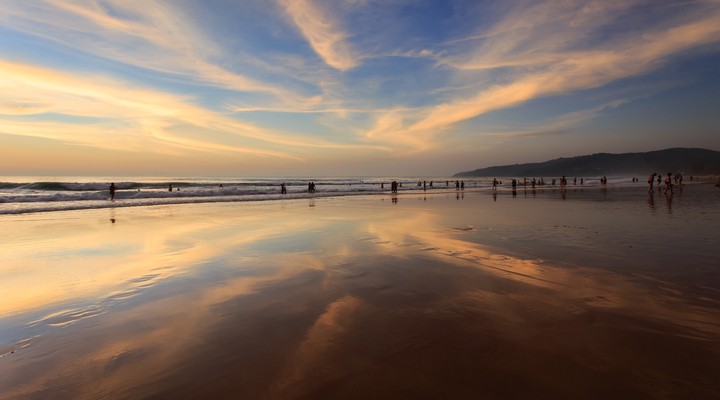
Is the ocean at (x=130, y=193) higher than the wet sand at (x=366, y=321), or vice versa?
the ocean at (x=130, y=193)

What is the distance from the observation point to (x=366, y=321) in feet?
16.7

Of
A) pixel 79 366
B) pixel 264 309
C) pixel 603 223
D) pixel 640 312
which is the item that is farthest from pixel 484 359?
pixel 603 223

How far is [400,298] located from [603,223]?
13.7m

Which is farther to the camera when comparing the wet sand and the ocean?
the ocean

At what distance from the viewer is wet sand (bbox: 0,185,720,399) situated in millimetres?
3527

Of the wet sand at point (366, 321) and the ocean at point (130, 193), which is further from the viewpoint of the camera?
the ocean at point (130, 193)

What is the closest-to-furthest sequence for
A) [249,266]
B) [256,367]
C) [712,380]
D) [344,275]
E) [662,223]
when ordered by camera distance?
[712,380], [256,367], [344,275], [249,266], [662,223]

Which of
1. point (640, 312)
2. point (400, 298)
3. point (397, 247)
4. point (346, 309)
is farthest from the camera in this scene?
point (397, 247)

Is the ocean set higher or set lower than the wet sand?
higher

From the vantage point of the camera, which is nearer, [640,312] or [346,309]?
[640,312]

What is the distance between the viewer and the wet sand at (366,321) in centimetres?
353

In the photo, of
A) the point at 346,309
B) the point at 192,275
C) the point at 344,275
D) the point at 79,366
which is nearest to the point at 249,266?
the point at 192,275

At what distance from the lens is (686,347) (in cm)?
406

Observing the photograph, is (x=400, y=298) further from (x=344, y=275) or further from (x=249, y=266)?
(x=249, y=266)
